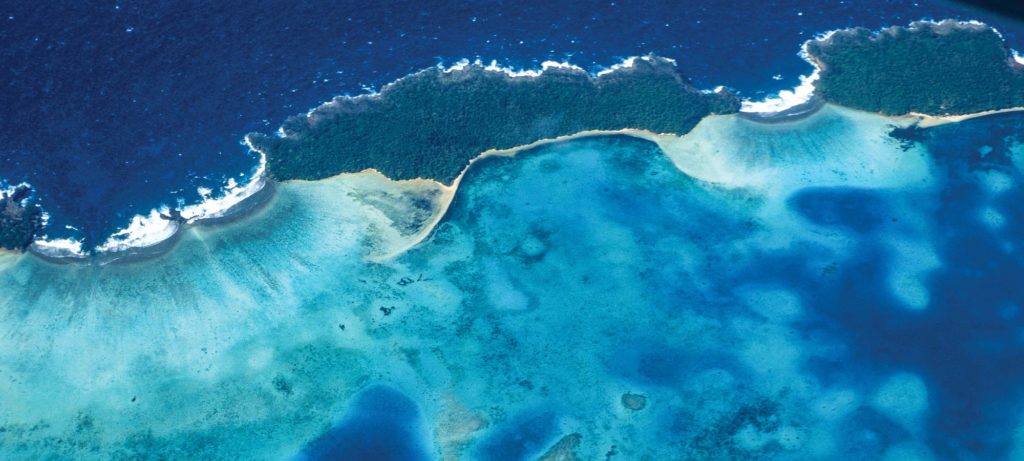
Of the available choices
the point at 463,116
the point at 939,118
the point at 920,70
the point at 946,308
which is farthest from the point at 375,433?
the point at 920,70

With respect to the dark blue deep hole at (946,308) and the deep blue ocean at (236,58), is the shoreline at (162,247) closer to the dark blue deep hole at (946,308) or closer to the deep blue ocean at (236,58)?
the deep blue ocean at (236,58)

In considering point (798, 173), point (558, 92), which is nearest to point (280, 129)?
point (558, 92)

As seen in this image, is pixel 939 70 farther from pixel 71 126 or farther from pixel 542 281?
pixel 71 126

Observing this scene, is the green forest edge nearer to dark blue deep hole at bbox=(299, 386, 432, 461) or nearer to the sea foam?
the sea foam

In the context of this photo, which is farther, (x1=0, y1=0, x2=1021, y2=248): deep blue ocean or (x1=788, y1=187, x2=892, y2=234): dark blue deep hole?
(x1=0, y1=0, x2=1021, y2=248): deep blue ocean

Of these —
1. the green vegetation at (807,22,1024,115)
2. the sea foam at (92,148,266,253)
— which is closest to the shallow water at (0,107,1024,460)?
the sea foam at (92,148,266,253)

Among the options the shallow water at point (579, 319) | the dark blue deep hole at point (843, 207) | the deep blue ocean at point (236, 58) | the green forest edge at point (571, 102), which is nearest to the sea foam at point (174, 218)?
the deep blue ocean at point (236, 58)
